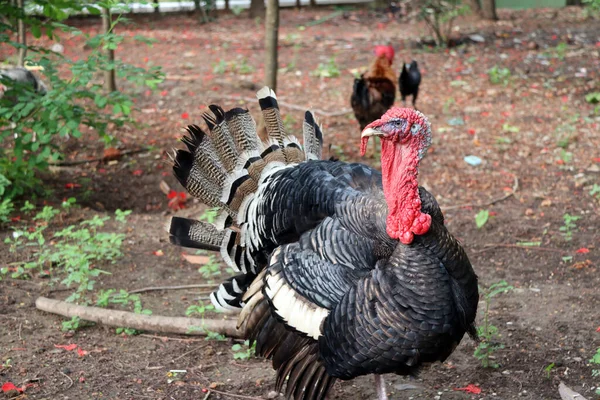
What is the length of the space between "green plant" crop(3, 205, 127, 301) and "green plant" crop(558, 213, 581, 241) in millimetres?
3477

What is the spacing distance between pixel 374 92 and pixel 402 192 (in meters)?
4.54

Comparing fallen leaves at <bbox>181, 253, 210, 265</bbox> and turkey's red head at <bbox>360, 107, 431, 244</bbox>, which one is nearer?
turkey's red head at <bbox>360, 107, 431, 244</bbox>

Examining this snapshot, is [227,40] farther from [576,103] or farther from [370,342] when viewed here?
[370,342]

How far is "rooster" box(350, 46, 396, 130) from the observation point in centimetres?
755

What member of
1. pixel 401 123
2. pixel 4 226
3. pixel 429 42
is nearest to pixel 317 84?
pixel 429 42

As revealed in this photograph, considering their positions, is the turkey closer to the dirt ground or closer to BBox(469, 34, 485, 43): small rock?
the dirt ground

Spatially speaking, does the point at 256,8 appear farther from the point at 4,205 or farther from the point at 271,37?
the point at 4,205

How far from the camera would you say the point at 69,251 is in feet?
17.0

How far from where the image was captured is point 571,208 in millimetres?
6312

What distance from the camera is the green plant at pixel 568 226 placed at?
18.8 ft

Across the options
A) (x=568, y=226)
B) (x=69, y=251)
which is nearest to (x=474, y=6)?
(x=568, y=226)

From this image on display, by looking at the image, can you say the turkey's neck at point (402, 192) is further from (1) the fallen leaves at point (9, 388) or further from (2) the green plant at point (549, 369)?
(1) the fallen leaves at point (9, 388)

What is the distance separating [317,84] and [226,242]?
6.40 metres

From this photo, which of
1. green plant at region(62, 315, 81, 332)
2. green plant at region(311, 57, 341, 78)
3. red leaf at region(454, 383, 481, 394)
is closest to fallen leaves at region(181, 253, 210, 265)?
green plant at region(62, 315, 81, 332)
